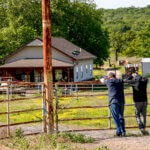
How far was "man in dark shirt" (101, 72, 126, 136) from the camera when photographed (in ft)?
33.3

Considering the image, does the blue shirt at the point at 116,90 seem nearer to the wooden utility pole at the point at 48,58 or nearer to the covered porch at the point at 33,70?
the wooden utility pole at the point at 48,58

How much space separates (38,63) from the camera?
125 ft

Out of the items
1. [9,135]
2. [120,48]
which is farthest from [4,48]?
[120,48]

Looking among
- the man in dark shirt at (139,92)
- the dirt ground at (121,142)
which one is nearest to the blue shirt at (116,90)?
the man in dark shirt at (139,92)

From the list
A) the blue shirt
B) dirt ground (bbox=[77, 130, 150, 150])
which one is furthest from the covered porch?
the blue shirt

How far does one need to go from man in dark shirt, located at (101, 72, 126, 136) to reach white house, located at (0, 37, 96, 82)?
86.3ft

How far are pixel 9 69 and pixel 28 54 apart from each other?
3271mm

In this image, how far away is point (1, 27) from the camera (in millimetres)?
55938

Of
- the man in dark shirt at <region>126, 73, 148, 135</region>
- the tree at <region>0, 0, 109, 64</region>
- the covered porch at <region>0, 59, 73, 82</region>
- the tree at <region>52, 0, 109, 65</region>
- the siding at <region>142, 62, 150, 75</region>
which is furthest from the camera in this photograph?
the tree at <region>52, 0, 109, 65</region>

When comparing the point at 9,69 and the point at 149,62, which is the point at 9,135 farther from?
the point at 149,62

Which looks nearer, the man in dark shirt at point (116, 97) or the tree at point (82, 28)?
the man in dark shirt at point (116, 97)

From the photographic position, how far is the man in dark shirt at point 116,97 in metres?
10.1

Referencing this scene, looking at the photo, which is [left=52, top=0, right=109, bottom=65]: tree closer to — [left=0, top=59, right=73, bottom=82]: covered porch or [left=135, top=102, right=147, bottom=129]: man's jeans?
[left=0, top=59, right=73, bottom=82]: covered porch

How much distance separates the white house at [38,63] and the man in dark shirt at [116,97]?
86.3 ft
